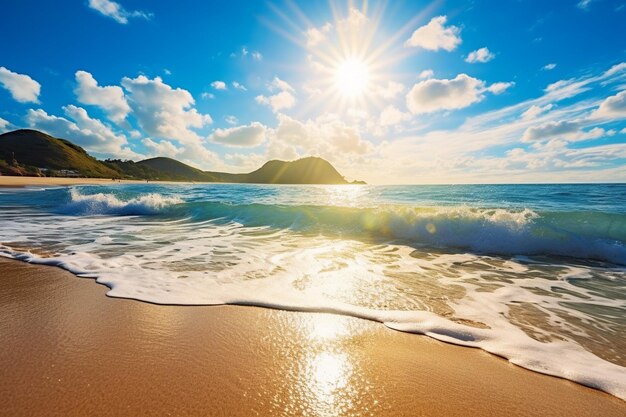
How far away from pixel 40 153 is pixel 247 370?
506 ft

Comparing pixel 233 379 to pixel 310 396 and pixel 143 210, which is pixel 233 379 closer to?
pixel 310 396

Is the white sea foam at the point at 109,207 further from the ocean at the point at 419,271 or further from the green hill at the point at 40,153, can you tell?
the green hill at the point at 40,153

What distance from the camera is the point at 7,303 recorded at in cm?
378

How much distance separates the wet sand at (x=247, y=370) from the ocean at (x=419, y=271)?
425 millimetres

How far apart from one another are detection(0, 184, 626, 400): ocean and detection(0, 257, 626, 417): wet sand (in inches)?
16.7

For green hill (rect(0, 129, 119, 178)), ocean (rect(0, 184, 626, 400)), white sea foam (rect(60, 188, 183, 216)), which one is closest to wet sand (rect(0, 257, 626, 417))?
ocean (rect(0, 184, 626, 400))

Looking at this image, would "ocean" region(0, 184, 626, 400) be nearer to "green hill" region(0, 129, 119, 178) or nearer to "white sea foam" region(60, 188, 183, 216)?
"white sea foam" region(60, 188, 183, 216)

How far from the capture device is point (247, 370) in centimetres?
250

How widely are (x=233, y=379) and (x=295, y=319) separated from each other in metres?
1.32

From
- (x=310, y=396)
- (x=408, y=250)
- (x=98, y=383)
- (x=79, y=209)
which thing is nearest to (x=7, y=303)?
(x=98, y=383)

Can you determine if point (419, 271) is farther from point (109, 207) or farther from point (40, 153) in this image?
point (40, 153)

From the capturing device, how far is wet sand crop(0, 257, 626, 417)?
207 cm

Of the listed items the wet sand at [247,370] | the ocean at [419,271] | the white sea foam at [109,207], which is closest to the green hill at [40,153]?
the white sea foam at [109,207]

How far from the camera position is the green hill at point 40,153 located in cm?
10650
